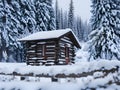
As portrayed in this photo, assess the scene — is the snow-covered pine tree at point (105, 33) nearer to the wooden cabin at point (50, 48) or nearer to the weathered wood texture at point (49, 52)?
the wooden cabin at point (50, 48)

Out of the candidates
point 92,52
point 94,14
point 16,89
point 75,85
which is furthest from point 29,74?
point 94,14

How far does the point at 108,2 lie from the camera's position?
1195 inches

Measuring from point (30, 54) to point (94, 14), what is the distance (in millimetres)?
10935

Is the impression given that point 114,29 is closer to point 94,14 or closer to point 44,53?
point 94,14

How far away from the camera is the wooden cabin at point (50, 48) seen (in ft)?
77.5

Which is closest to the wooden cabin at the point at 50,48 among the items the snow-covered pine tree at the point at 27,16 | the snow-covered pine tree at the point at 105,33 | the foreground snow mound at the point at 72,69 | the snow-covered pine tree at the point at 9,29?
the snow-covered pine tree at the point at 105,33

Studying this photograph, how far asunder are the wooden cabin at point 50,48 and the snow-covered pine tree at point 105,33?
476cm

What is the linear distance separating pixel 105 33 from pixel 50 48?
872 cm

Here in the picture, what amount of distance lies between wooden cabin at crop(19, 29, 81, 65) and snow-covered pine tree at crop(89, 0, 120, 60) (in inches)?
188

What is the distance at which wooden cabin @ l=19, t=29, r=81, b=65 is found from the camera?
77.5 ft

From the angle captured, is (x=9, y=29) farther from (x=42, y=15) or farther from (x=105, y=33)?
(x=105, y=33)

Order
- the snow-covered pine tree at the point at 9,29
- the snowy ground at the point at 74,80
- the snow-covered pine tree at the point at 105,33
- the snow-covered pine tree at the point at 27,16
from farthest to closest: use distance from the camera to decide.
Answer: the snow-covered pine tree at the point at 27,16, the snow-covered pine tree at the point at 9,29, the snow-covered pine tree at the point at 105,33, the snowy ground at the point at 74,80

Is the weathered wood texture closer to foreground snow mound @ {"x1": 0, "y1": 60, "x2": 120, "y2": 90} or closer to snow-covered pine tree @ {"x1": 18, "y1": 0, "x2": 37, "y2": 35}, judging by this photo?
snow-covered pine tree @ {"x1": 18, "y1": 0, "x2": 37, "y2": 35}

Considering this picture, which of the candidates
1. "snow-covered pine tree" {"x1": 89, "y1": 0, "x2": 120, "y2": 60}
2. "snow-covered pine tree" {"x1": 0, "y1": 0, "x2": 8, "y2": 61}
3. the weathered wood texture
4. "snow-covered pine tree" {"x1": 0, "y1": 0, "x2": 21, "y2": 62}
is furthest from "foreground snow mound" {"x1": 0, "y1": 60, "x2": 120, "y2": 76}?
"snow-covered pine tree" {"x1": 0, "y1": 0, "x2": 21, "y2": 62}
